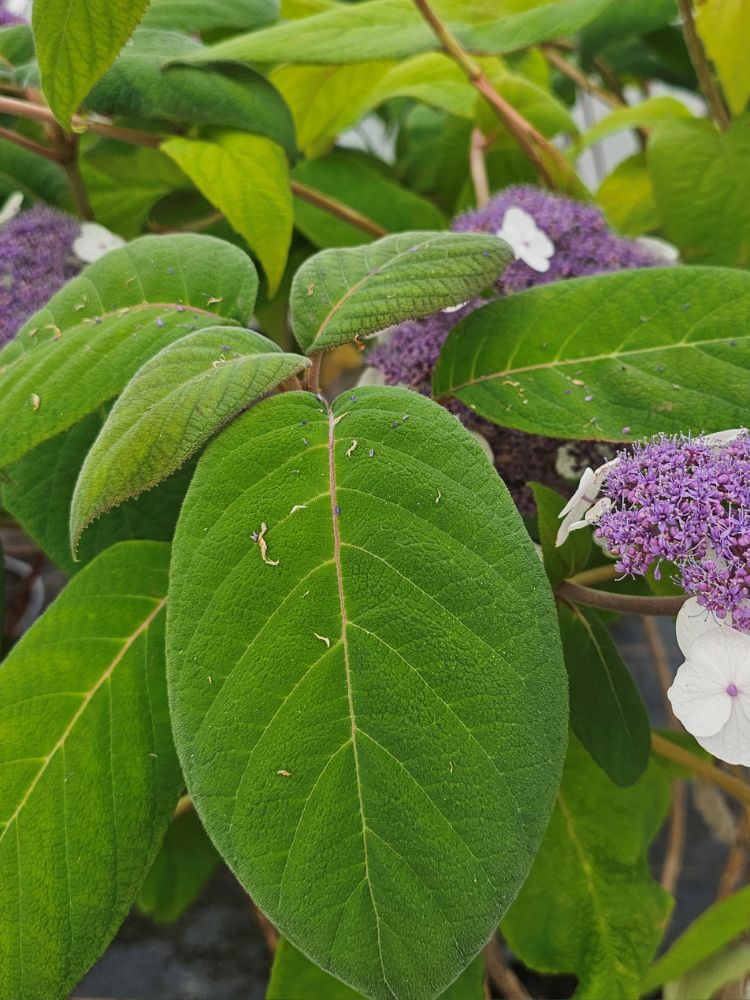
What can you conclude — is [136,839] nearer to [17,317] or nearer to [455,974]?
[455,974]

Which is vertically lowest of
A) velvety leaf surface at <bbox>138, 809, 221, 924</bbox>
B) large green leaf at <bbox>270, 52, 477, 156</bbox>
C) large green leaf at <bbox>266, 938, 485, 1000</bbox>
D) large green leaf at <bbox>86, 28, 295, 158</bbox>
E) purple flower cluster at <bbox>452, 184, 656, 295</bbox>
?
velvety leaf surface at <bbox>138, 809, 221, 924</bbox>

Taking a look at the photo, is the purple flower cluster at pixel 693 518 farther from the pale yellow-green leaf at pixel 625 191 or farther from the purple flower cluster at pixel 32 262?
the pale yellow-green leaf at pixel 625 191

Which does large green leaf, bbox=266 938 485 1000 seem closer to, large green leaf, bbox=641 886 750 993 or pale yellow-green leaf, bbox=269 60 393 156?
large green leaf, bbox=641 886 750 993

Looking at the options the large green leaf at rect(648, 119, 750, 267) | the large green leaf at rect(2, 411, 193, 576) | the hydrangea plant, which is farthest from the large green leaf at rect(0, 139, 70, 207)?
the large green leaf at rect(648, 119, 750, 267)

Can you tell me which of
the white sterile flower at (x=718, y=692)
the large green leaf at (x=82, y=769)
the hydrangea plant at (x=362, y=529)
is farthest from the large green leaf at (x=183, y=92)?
the white sterile flower at (x=718, y=692)

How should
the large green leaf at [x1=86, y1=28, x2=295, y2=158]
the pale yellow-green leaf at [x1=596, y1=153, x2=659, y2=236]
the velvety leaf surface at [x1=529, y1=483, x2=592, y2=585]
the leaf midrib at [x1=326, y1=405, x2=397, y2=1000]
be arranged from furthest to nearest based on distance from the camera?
the pale yellow-green leaf at [x1=596, y1=153, x2=659, y2=236]
the large green leaf at [x1=86, y1=28, x2=295, y2=158]
the velvety leaf surface at [x1=529, y1=483, x2=592, y2=585]
the leaf midrib at [x1=326, y1=405, x2=397, y2=1000]
